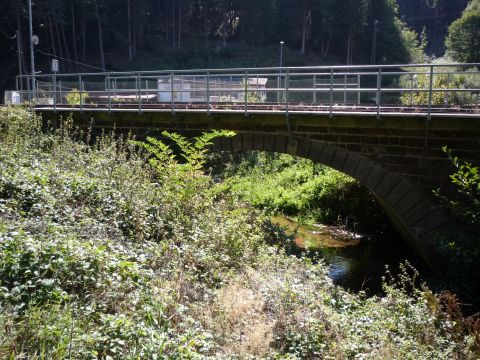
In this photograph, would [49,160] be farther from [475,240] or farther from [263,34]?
[263,34]

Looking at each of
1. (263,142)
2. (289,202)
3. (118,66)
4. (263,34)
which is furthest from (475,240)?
(263,34)

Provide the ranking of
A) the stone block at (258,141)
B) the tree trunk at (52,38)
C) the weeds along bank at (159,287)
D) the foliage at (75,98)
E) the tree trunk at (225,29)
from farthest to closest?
the tree trunk at (225,29)
the tree trunk at (52,38)
the foliage at (75,98)
the stone block at (258,141)
the weeds along bank at (159,287)

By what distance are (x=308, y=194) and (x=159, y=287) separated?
12.1 m

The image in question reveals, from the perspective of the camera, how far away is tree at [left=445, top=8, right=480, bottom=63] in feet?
164

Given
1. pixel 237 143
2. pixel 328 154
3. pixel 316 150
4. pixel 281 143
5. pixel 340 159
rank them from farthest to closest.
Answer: pixel 237 143
pixel 281 143
pixel 316 150
pixel 328 154
pixel 340 159

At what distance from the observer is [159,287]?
6402 mm

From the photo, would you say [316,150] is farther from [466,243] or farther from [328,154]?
[466,243]

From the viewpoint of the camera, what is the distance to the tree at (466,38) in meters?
50.1

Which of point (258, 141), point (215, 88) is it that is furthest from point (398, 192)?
point (215, 88)

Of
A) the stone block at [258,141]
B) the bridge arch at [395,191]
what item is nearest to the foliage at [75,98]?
the stone block at [258,141]

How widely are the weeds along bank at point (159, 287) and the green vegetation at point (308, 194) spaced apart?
4208 mm

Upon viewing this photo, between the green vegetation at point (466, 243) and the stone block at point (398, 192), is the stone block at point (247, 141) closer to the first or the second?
the stone block at point (398, 192)

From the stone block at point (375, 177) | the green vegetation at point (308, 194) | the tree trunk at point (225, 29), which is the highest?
the tree trunk at point (225, 29)

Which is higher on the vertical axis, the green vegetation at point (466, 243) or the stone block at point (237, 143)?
the stone block at point (237, 143)
